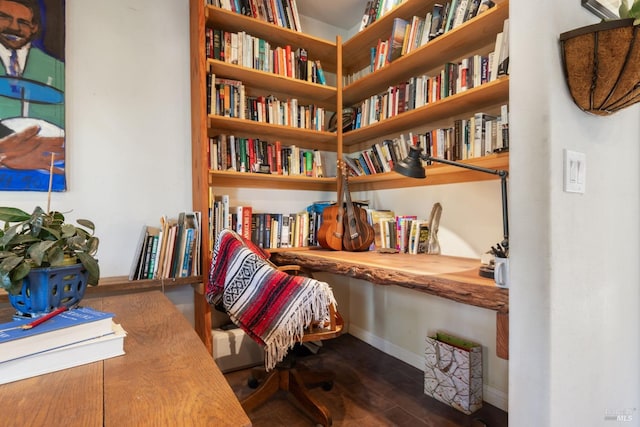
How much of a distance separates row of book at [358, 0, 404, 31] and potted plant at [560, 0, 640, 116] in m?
1.42

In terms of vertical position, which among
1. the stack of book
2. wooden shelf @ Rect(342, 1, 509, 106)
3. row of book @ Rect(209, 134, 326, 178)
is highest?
wooden shelf @ Rect(342, 1, 509, 106)

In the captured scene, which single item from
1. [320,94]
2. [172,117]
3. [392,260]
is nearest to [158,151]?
[172,117]

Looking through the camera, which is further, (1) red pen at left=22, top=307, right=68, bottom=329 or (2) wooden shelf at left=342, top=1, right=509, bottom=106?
(2) wooden shelf at left=342, top=1, right=509, bottom=106

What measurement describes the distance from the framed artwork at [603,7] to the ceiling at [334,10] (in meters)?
1.70

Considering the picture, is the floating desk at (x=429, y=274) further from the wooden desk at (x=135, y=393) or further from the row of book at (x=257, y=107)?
the row of book at (x=257, y=107)

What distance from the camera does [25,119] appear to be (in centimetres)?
164

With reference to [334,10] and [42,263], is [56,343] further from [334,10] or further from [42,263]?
[334,10]

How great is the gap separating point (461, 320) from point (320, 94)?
5.95 ft

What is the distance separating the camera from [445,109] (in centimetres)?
174

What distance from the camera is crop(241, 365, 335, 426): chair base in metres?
1.49

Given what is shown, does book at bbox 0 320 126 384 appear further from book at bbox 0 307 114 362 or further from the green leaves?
the green leaves

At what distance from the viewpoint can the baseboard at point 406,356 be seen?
1646 mm

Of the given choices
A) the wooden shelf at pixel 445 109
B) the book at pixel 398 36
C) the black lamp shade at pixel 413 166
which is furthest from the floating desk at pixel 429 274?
the book at pixel 398 36

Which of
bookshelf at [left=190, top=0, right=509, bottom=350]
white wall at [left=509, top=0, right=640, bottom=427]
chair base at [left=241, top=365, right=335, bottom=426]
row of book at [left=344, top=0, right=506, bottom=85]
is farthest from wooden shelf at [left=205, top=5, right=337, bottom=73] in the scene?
chair base at [left=241, top=365, right=335, bottom=426]
